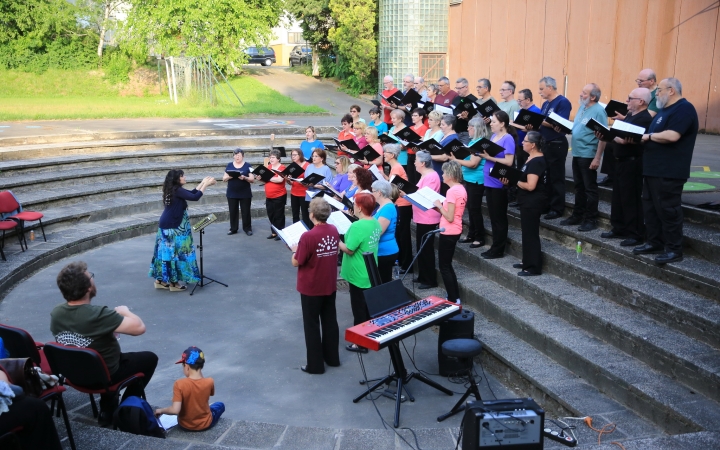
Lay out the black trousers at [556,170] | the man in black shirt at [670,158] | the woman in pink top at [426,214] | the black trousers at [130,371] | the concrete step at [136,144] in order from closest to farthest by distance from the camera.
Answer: the black trousers at [130,371] < the man in black shirt at [670,158] < the woman in pink top at [426,214] < the black trousers at [556,170] < the concrete step at [136,144]

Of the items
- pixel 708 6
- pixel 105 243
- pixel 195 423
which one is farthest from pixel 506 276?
pixel 708 6

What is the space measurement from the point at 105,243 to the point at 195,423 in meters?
7.53

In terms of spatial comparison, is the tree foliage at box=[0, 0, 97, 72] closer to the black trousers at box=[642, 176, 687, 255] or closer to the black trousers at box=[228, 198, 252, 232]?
the black trousers at box=[228, 198, 252, 232]

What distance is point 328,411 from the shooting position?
21.6 feet

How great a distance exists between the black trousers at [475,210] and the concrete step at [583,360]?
40.2 inches

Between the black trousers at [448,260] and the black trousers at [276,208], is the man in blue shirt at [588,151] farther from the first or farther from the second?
the black trousers at [276,208]

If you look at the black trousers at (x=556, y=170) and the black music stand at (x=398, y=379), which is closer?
the black music stand at (x=398, y=379)

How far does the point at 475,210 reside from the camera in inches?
385

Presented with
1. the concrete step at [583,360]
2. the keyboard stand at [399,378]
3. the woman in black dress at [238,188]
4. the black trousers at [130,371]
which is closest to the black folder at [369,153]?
the concrete step at [583,360]

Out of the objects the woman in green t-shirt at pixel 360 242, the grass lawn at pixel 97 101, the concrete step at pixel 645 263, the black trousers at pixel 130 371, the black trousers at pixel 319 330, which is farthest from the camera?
the grass lawn at pixel 97 101

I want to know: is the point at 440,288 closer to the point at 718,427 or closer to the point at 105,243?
the point at 718,427

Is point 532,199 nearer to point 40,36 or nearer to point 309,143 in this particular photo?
point 309,143

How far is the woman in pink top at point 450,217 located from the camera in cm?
817

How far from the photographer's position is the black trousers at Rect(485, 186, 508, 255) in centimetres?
912
